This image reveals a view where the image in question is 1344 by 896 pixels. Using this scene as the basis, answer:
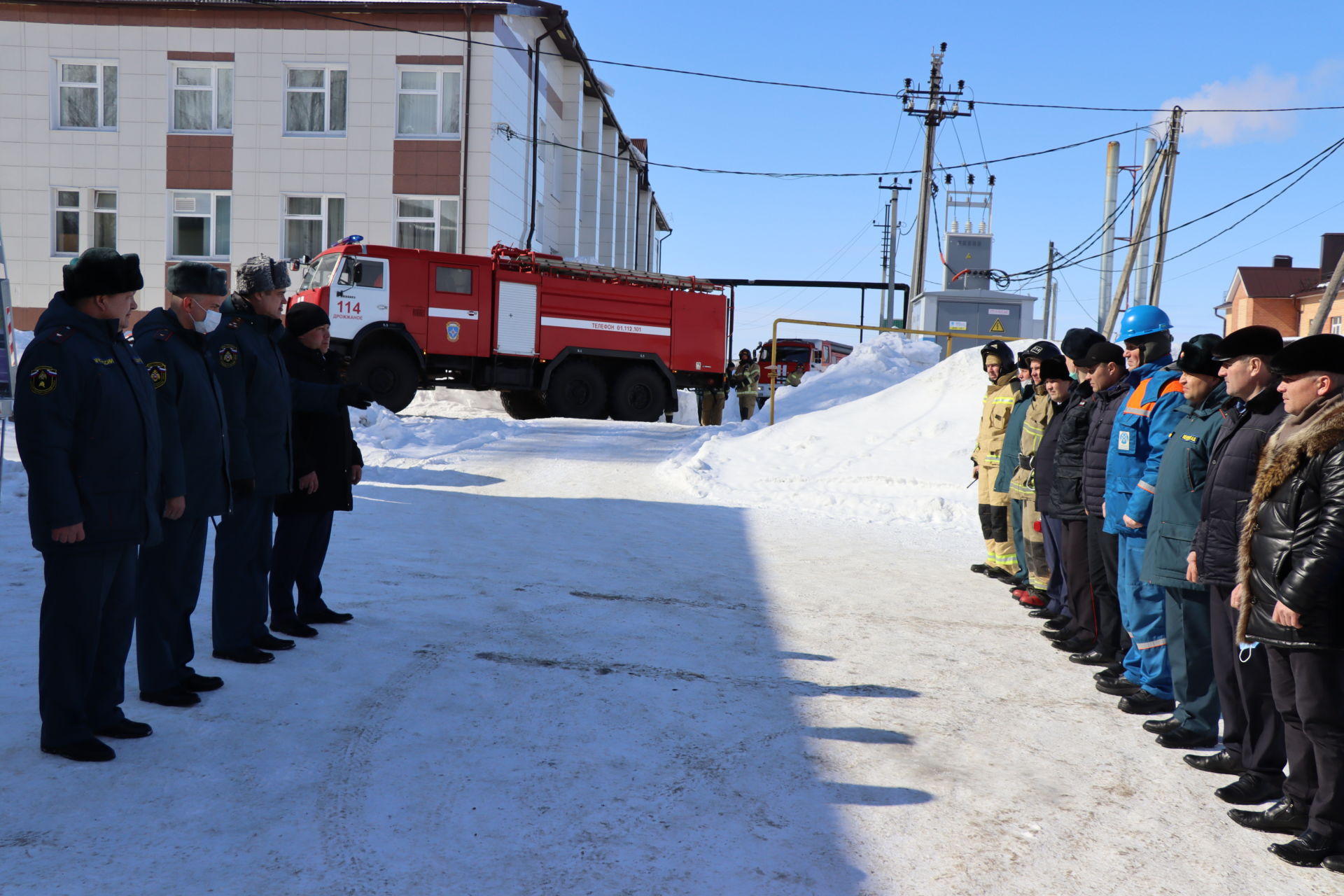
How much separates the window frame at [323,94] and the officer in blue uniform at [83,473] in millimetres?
20715

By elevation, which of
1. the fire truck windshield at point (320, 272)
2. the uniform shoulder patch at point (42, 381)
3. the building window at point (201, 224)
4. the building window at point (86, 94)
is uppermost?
the building window at point (86, 94)

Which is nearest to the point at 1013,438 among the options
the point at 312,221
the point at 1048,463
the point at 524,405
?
the point at 1048,463

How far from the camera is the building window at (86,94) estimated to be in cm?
2283

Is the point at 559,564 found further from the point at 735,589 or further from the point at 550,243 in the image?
the point at 550,243

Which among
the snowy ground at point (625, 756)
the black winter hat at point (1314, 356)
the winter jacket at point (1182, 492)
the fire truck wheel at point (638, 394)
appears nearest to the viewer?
the snowy ground at point (625, 756)

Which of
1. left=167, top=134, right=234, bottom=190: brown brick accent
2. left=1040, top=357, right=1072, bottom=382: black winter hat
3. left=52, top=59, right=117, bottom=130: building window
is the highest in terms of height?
left=52, top=59, right=117, bottom=130: building window

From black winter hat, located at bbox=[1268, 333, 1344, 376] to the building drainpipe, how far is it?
75.7 feet

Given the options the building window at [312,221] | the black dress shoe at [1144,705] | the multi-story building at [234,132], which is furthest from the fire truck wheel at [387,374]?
the black dress shoe at [1144,705]

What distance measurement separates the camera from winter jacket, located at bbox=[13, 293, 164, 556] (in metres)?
3.49

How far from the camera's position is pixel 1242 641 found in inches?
138

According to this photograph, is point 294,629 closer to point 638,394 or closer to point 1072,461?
point 1072,461

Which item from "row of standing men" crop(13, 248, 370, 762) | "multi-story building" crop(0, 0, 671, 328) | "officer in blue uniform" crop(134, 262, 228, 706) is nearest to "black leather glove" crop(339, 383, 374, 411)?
"row of standing men" crop(13, 248, 370, 762)

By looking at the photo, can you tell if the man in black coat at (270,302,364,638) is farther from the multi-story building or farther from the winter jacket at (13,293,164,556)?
the multi-story building

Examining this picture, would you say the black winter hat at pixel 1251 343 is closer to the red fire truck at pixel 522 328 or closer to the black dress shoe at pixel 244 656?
the black dress shoe at pixel 244 656
